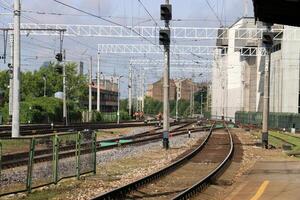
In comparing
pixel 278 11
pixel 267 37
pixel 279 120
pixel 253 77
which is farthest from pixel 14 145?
pixel 253 77

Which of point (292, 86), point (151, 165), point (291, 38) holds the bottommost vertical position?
point (151, 165)

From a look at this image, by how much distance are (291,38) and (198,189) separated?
199 feet

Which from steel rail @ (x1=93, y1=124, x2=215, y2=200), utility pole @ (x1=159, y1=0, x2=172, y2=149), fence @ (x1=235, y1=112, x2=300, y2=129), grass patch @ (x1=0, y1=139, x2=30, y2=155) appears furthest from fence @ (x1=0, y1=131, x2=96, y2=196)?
fence @ (x1=235, y1=112, x2=300, y2=129)

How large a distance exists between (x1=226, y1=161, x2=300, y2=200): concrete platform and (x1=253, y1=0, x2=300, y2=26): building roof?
4.36 metres

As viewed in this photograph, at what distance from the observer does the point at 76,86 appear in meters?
130

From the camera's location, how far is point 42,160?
15.5 m

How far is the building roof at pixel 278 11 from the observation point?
1050 centimetres

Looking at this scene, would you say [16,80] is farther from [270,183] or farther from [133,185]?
[270,183]

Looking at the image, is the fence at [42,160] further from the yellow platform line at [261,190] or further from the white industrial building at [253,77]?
the white industrial building at [253,77]

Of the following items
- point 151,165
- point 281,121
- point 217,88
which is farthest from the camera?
point 217,88

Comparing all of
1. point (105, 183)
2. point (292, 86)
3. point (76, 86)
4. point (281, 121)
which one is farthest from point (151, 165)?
point (76, 86)

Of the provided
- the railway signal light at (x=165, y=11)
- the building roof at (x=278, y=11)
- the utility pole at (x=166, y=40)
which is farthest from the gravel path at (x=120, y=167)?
the railway signal light at (x=165, y=11)

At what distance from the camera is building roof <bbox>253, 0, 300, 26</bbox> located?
10504 millimetres

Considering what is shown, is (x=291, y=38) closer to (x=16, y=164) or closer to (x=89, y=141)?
(x=89, y=141)
